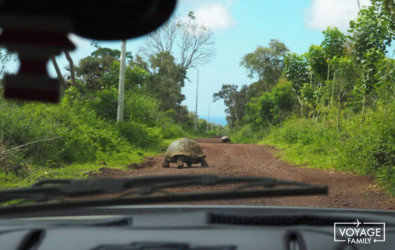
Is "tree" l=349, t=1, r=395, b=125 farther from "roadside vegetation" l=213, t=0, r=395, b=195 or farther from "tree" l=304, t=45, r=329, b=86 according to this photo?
"tree" l=304, t=45, r=329, b=86

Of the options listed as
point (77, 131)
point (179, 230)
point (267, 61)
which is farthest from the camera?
point (267, 61)

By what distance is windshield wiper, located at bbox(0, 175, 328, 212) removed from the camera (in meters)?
1.91

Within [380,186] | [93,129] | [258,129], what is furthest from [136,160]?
[258,129]

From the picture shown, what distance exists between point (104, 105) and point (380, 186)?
345 inches

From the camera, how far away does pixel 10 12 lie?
5.01ft

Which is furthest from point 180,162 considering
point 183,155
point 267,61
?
point 267,61

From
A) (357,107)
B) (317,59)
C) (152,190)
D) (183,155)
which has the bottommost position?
(152,190)

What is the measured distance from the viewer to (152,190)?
6.61ft

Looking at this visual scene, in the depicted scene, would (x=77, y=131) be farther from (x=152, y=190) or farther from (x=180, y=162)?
(x=152, y=190)

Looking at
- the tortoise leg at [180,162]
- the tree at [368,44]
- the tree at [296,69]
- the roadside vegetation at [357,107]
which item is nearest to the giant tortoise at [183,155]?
the tortoise leg at [180,162]

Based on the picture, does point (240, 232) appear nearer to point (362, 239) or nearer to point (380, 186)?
point (362, 239)

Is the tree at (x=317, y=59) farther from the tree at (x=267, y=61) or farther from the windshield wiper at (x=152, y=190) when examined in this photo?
the tree at (x=267, y=61)

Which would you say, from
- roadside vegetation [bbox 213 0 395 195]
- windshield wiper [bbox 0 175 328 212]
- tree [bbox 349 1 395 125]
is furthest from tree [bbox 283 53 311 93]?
windshield wiper [bbox 0 175 328 212]

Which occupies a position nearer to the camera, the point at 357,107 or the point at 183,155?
the point at 183,155
